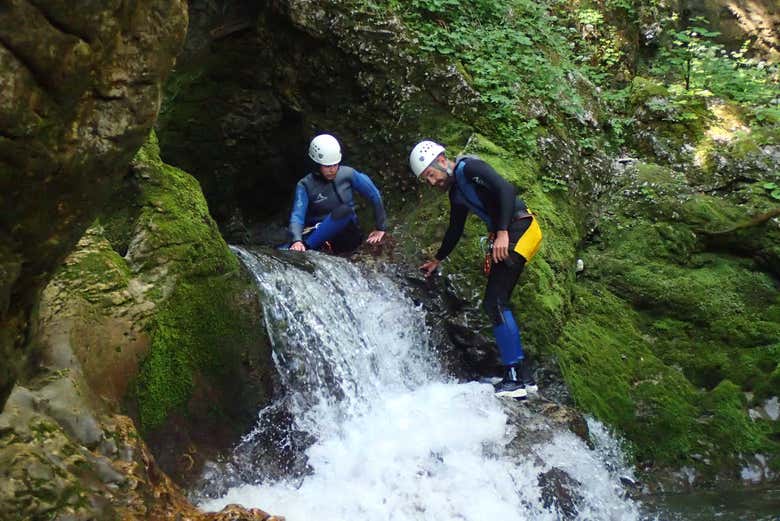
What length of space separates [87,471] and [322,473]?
1.98m

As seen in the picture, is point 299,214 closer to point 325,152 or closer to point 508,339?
point 325,152

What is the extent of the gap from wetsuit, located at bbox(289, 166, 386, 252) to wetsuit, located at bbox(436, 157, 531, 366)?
1.62 metres

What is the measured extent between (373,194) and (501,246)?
2128 millimetres

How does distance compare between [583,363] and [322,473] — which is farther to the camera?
[583,363]

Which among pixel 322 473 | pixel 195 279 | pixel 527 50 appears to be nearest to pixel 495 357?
pixel 322 473

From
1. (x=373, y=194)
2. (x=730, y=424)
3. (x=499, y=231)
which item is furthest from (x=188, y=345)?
(x=730, y=424)

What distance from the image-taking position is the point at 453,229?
6801 mm

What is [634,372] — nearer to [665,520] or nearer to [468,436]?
[665,520]

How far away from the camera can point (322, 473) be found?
16.9 ft

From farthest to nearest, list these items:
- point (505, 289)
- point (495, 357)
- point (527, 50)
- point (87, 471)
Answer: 1. point (527, 50)
2. point (495, 357)
3. point (505, 289)
4. point (87, 471)

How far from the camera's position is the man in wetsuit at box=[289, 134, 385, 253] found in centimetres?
780

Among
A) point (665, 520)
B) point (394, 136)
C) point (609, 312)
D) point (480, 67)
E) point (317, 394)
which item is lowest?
point (665, 520)

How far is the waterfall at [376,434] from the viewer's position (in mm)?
4879

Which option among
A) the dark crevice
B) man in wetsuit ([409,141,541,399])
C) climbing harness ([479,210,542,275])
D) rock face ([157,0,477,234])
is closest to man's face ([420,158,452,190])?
man in wetsuit ([409,141,541,399])
